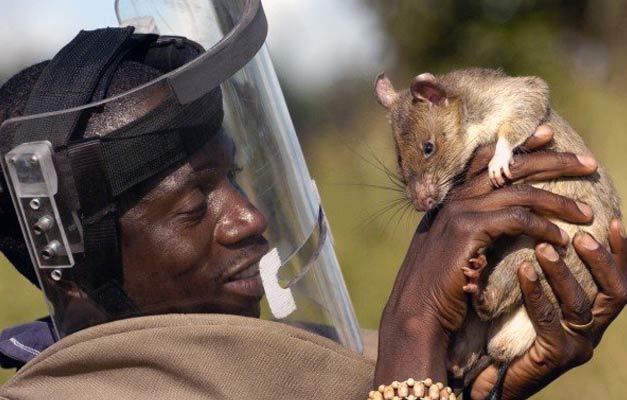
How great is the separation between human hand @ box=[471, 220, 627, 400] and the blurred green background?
13.0 ft

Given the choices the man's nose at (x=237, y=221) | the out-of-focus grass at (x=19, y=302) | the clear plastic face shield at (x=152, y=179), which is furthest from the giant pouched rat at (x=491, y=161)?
the out-of-focus grass at (x=19, y=302)

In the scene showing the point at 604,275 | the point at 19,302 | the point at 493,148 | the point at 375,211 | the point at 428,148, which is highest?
the point at 493,148

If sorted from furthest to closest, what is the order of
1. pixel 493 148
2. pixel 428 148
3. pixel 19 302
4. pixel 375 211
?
pixel 19 302 → pixel 375 211 → pixel 428 148 → pixel 493 148

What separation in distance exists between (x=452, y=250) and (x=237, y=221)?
52 cm

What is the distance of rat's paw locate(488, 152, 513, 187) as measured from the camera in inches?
128

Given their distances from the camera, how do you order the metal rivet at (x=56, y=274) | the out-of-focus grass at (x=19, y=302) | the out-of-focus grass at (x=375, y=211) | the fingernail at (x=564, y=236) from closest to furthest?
the metal rivet at (x=56, y=274) < the fingernail at (x=564, y=236) < the out-of-focus grass at (x=375, y=211) < the out-of-focus grass at (x=19, y=302)

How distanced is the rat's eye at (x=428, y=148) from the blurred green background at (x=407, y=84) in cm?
365

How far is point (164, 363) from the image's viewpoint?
292 centimetres

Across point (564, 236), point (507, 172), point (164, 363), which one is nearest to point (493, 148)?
point (507, 172)

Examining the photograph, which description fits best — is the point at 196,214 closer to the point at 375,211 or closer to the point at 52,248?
the point at 52,248

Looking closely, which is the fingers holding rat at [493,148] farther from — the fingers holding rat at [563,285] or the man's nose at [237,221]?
the man's nose at [237,221]

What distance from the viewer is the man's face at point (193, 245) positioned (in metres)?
3.07

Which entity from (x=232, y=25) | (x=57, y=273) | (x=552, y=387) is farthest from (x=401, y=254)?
(x=57, y=273)

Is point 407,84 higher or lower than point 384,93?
lower
